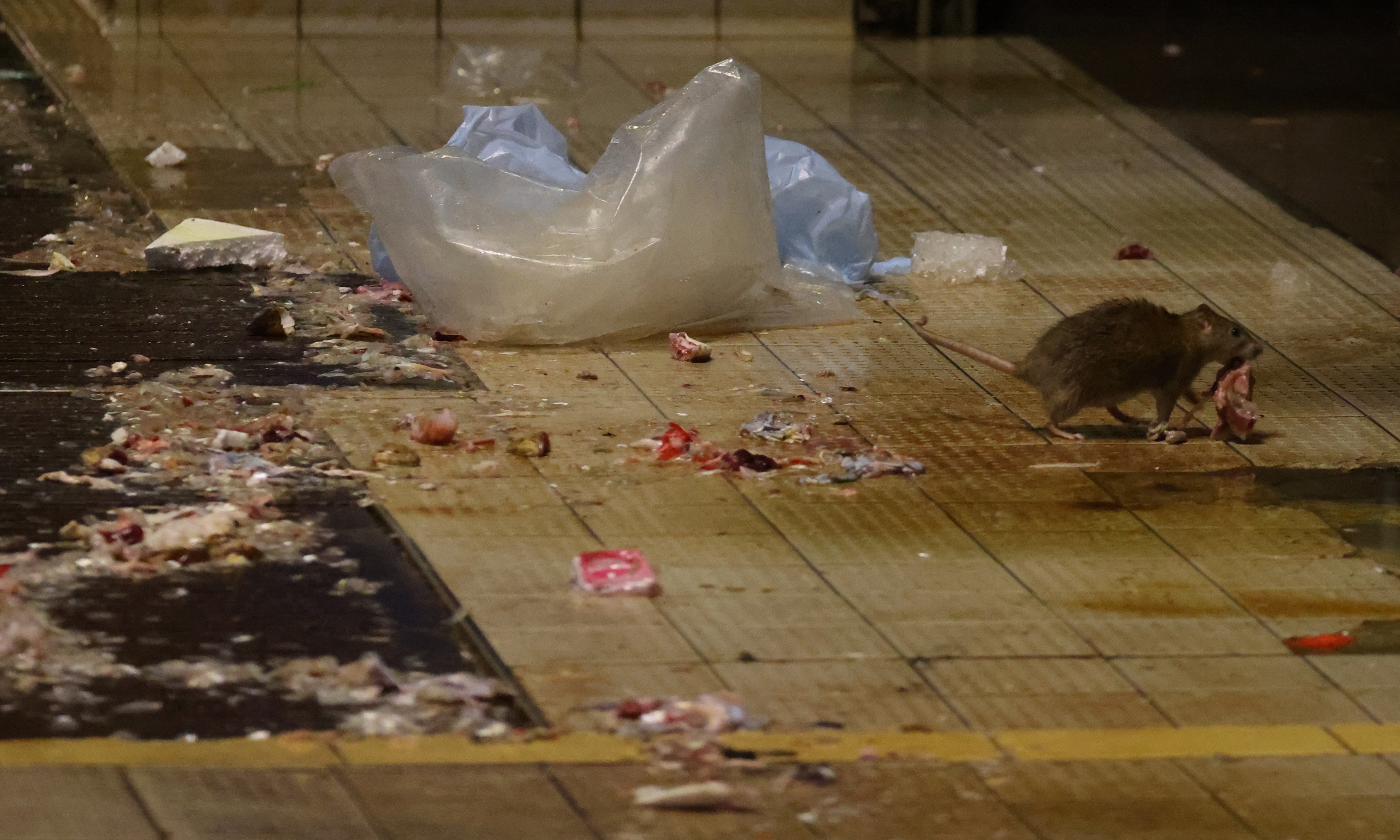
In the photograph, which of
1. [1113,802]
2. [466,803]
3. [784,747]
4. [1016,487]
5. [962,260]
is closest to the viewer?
[466,803]

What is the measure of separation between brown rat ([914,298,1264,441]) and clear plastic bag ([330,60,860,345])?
41.6 inches

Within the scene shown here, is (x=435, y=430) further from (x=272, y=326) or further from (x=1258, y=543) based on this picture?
(x=1258, y=543)

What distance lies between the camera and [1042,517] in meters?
5.77

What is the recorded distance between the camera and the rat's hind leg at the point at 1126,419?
662 centimetres

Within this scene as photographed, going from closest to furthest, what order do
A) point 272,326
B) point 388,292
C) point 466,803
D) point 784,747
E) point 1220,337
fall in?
point 466,803 → point 784,747 → point 1220,337 → point 272,326 → point 388,292

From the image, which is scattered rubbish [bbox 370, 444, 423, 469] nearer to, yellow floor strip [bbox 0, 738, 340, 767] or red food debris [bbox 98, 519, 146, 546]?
red food debris [bbox 98, 519, 146, 546]

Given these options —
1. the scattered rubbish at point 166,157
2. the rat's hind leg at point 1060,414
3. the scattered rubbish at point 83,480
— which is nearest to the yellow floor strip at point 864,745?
the rat's hind leg at point 1060,414

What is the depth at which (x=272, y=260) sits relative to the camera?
765 cm

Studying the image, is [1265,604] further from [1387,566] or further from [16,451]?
[16,451]

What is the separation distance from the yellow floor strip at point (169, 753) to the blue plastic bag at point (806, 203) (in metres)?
3.71

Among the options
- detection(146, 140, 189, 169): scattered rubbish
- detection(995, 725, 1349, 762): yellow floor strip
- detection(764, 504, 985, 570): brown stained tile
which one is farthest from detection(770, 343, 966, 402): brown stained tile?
detection(146, 140, 189, 169): scattered rubbish

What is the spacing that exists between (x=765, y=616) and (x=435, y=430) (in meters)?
1.41

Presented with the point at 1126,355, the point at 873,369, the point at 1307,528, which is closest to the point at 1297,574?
the point at 1307,528

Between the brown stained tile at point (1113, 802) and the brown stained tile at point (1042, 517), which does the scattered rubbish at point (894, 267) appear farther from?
the brown stained tile at point (1113, 802)
